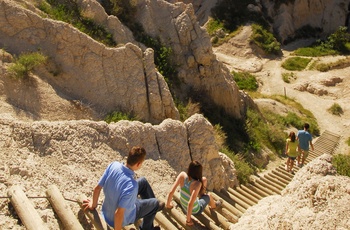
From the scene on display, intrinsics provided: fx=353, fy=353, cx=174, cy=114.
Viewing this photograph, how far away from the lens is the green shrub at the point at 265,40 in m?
35.2

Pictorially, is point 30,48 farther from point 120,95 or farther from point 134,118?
point 134,118

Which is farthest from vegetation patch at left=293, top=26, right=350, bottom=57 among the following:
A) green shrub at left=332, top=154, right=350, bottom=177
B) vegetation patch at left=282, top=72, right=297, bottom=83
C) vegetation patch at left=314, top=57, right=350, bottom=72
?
green shrub at left=332, top=154, right=350, bottom=177

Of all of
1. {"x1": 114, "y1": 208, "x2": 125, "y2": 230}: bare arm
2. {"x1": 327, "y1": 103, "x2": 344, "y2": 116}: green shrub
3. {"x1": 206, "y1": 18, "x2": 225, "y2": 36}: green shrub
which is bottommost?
{"x1": 327, "y1": 103, "x2": 344, "y2": 116}: green shrub

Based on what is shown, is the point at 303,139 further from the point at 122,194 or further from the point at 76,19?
the point at 76,19

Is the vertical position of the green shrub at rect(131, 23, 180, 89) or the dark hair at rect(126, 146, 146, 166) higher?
the dark hair at rect(126, 146, 146, 166)

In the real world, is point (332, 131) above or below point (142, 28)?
below

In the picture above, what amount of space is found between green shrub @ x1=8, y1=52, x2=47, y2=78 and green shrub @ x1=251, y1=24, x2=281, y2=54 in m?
29.1

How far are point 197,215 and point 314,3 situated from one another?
4365cm

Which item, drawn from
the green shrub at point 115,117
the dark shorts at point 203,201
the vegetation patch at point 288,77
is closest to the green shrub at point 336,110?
the vegetation patch at point 288,77

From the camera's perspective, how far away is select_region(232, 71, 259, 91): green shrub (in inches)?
1152

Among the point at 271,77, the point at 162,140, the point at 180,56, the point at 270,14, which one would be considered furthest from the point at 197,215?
the point at 270,14

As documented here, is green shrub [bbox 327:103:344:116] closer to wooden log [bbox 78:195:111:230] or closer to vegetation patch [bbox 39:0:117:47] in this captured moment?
vegetation patch [bbox 39:0:117:47]

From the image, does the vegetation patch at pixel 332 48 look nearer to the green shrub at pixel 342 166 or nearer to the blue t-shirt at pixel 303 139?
the green shrub at pixel 342 166

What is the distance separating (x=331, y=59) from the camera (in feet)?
113
